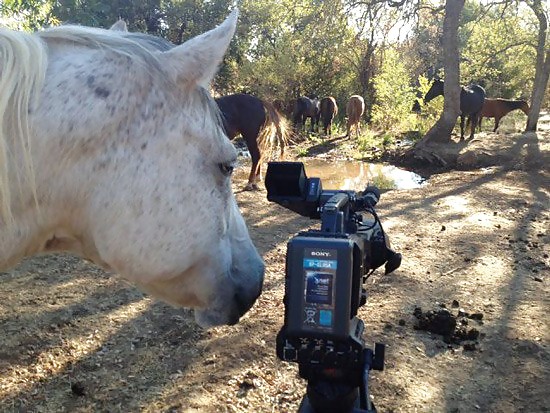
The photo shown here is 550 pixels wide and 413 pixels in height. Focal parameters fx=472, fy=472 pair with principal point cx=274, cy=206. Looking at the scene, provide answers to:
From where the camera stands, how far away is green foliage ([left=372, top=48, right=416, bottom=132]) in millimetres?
15852

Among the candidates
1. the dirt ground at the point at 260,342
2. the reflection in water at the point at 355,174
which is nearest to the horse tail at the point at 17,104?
the dirt ground at the point at 260,342

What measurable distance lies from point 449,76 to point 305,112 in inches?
243

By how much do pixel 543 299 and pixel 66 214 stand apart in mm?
3623

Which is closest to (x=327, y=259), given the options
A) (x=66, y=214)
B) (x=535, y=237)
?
(x=66, y=214)

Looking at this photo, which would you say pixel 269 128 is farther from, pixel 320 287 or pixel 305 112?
pixel 305 112

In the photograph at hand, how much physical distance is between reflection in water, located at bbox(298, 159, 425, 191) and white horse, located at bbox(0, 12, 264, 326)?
7.37 m

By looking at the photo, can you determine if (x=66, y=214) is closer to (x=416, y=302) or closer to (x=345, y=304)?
(x=345, y=304)

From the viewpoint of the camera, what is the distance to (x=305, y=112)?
16719 mm

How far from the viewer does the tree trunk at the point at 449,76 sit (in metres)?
11.0

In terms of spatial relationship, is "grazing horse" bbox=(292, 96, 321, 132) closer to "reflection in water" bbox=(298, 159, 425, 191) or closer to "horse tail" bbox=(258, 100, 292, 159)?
"reflection in water" bbox=(298, 159, 425, 191)

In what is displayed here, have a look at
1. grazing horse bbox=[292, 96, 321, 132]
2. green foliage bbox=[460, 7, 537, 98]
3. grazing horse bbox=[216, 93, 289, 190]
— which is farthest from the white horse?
grazing horse bbox=[292, 96, 321, 132]

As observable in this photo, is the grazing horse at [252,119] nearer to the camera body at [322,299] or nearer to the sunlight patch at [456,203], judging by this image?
the sunlight patch at [456,203]

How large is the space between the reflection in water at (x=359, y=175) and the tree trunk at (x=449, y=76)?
4.44 ft

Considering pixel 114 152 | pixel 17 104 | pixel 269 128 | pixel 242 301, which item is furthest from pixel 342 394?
pixel 269 128
